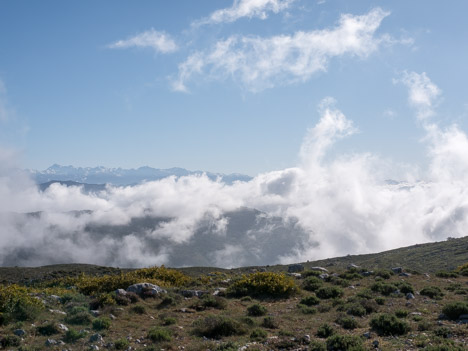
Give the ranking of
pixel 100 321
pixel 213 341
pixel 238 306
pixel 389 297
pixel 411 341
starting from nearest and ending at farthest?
pixel 411 341
pixel 213 341
pixel 100 321
pixel 238 306
pixel 389 297

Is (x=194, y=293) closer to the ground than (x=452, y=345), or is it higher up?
higher up

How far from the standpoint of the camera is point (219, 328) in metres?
13.4

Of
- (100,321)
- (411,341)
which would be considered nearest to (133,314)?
(100,321)

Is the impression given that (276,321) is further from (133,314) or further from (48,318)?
(48,318)

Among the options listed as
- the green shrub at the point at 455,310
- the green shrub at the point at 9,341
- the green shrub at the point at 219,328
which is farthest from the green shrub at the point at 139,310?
the green shrub at the point at 455,310

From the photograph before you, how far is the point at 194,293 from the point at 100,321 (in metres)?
7.67

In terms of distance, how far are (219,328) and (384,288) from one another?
1299 centimetres

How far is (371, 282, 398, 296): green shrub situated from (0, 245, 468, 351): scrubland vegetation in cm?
6

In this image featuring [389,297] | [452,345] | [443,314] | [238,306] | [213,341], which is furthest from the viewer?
[389,297]

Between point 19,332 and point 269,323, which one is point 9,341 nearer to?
point 19,332

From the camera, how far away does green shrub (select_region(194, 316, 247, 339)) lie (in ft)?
43.5

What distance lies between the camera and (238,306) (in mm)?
18609

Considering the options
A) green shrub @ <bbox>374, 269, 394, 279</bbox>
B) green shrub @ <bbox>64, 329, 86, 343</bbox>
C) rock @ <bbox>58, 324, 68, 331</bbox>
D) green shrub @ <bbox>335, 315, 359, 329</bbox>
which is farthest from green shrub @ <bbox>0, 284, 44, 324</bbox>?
green shrub @ <bbox>374, 269, 394, 279</bbox>

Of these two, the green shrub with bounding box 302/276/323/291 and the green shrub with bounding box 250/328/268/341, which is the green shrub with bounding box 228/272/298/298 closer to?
the green shrub with bounding box 302/276/323/291
